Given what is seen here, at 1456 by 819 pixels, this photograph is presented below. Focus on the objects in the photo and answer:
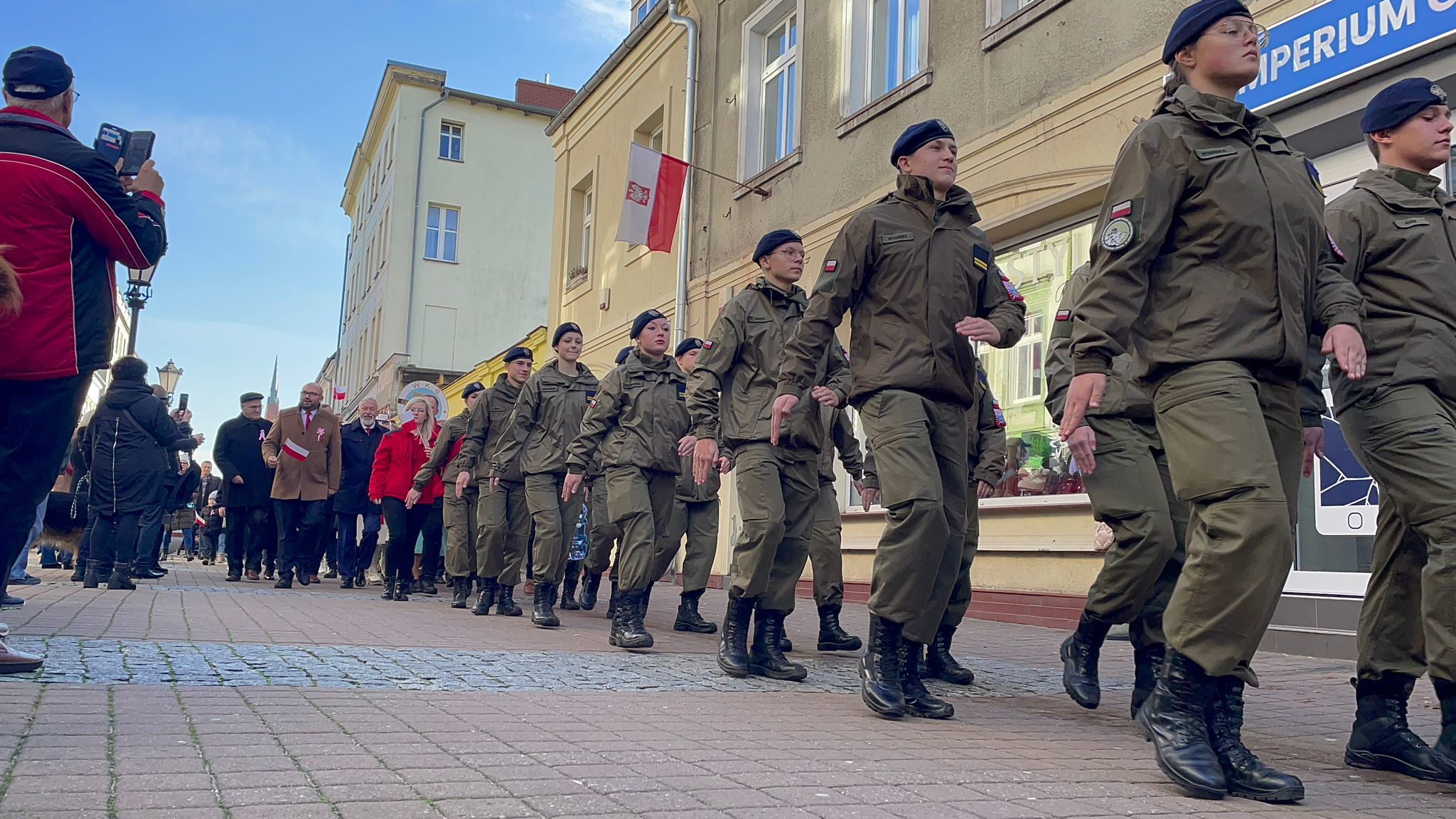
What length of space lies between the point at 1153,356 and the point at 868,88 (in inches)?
425

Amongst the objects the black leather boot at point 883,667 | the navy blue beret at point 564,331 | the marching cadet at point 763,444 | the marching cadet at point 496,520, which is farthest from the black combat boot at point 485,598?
the black leather boot at point 883,667

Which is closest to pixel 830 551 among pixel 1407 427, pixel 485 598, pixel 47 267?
pixel 485 598

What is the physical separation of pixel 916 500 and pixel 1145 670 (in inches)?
46.2

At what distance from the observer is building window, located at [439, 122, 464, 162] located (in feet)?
146

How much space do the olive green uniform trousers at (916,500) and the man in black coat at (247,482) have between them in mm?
10854

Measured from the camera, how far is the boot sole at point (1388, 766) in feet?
12.2

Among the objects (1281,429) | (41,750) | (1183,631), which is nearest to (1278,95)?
(1281,429)

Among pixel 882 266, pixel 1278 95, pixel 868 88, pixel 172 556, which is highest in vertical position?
pixel 868 88

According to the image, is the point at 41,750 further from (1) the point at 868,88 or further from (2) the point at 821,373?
(1) the point at 868,88

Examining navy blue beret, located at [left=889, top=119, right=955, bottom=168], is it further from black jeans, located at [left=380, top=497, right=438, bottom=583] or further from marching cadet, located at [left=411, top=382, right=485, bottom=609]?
black jeans, located at [left=380, top=497, right=438, bottom=583]

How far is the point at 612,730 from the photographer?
3914mm

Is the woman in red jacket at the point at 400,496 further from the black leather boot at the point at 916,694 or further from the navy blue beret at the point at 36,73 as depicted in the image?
the black leather boot at the point at 916,694

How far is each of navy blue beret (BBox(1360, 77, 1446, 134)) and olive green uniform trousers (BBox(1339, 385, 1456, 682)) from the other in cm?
103

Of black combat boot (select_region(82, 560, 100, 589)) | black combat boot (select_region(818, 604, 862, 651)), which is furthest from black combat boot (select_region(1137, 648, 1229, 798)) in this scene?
black combat boot (select_region(82, 560, 100, 589))
